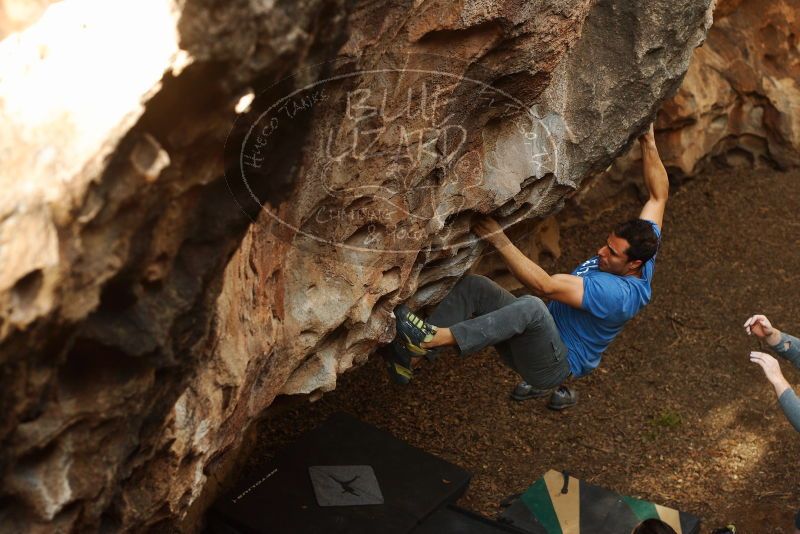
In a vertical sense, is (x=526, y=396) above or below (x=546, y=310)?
below

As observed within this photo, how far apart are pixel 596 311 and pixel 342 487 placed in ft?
5.20

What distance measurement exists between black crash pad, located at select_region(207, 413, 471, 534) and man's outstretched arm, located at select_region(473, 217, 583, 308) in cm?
102

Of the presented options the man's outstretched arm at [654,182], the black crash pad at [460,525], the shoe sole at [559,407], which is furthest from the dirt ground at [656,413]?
the man's outstretched arm at [654,182]

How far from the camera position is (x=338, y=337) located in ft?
14.0

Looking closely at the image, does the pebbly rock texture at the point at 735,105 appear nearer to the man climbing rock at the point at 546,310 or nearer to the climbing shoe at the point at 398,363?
the man climbing rock at the point at 546,310

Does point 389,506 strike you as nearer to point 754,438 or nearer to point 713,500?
point 713,500

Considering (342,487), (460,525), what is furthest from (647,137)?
(342,487)

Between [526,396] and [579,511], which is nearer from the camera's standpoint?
[579,511]

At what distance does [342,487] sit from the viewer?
458cm

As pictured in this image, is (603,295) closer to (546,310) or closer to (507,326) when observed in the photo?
(546,310)

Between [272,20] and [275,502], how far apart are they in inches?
107

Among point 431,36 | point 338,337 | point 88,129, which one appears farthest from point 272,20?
point 338,337

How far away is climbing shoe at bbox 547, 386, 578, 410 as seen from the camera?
19.2 ft

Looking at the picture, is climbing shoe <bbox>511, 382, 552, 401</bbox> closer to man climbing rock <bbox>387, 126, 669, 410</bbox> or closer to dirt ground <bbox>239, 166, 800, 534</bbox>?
dirt ground <bbox>239, 166, 800, 534</bbox>
